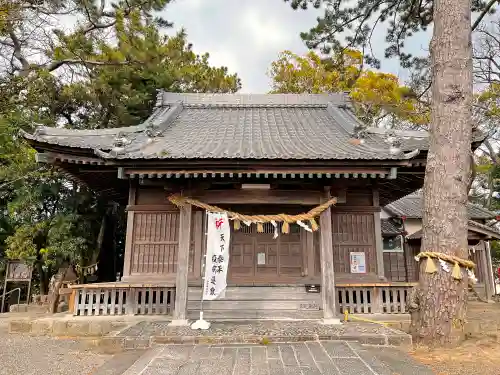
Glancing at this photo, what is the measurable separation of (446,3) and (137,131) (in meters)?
8.39

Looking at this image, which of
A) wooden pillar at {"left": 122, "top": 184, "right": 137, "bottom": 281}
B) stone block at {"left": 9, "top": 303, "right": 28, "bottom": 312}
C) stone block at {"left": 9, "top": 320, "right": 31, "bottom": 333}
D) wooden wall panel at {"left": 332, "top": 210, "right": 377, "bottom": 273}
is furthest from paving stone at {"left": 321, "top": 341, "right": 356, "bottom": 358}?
stone block at {"left": 9, "top": 303, "right": 28, "bottom": 312}

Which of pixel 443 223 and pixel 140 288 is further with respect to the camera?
pixel 140 288

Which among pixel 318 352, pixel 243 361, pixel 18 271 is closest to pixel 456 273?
pixel 318 352

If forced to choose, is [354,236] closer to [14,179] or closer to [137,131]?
[137,131]

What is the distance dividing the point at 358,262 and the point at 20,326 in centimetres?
848

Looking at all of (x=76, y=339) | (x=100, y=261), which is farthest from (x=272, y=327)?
(x=100, y=261)

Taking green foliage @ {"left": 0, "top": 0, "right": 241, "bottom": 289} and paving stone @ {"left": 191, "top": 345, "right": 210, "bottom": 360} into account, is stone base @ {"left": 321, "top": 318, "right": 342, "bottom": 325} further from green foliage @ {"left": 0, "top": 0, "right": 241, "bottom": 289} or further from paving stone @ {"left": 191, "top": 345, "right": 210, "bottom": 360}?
green foliage @ {"left": 0, "top": 0, "right": 241, "bottom": 289}

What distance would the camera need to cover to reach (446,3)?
21.2 ft

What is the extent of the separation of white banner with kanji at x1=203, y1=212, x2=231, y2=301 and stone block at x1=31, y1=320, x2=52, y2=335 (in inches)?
152

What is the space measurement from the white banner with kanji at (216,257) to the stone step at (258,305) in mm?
1417

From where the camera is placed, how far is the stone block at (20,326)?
7609mm

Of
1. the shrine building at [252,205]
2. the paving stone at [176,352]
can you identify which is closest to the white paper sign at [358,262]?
the shrine building at [252,205]

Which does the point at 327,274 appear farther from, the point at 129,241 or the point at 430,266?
the point at 129,241

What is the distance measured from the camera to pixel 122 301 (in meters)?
8.25
